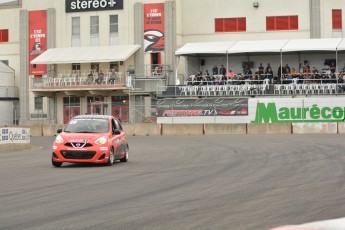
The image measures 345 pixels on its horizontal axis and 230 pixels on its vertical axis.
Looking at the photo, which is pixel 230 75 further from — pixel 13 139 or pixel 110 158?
pixel 110 158

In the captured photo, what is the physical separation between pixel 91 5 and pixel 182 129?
22.2 meters

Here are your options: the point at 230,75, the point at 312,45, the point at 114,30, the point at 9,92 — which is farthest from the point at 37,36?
the point at 312,45

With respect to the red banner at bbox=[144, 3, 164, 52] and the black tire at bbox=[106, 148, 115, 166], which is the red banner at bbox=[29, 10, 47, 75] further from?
the black tire at bbox=[106, 148, 115, 166]

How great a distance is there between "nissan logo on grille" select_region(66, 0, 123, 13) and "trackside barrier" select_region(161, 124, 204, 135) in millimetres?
19346

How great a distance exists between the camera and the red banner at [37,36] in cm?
6762

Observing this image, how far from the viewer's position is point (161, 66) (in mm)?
63469

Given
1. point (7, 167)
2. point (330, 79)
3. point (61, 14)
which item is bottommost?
point (7, 167)

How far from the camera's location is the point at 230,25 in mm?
64750

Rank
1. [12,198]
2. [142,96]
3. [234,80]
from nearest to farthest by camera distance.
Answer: [12,198]
[234,80]
[142,96]

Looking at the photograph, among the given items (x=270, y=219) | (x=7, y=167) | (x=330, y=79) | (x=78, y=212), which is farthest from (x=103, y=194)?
(x=330, y=79)

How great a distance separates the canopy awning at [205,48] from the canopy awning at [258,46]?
2.58ft

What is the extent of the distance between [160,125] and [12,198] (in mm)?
37651

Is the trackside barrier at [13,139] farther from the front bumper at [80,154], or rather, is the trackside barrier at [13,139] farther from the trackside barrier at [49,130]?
the trackside barrier at [49,130]

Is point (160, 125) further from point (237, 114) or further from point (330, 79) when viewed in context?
point (330, 79)
